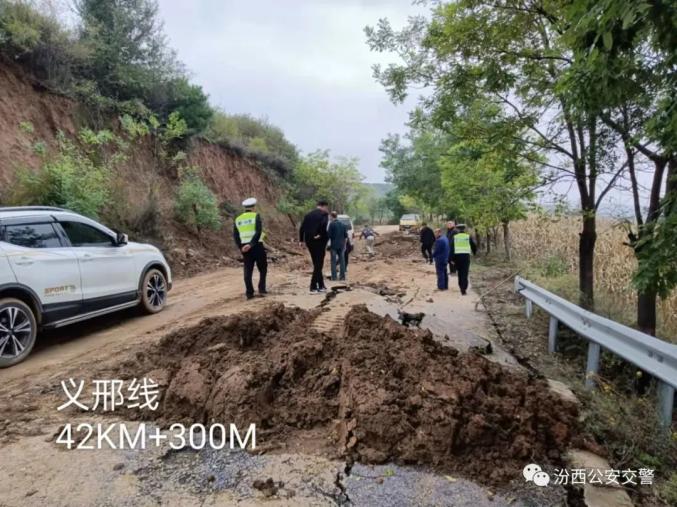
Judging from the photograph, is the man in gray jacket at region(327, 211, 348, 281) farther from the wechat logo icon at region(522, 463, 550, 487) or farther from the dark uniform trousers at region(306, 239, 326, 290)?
the wechat logo icon at region(522, 463, 550, 487)

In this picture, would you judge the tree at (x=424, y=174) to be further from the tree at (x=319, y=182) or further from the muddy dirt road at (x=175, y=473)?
the muddy dirt road at (x=175, y=473)

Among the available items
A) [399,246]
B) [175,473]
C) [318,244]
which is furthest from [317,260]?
[399,246]

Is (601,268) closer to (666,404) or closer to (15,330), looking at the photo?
(666,404)

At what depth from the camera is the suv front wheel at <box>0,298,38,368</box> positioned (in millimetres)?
4859

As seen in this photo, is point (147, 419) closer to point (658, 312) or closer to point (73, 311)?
point (73, 311)

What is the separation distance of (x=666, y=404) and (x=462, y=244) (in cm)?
686

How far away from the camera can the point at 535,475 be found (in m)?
Answer: 2.82

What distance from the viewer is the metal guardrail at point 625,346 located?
3463mm

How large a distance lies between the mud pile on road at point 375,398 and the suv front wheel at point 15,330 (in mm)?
1489

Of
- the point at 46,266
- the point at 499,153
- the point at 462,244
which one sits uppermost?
the point at 499,153

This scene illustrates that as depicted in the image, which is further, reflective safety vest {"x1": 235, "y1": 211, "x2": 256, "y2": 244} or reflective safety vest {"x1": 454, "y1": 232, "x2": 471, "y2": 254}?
reflective safety vest {"x1": 454, "y1": 232, "x2": 471, "y2": 254}

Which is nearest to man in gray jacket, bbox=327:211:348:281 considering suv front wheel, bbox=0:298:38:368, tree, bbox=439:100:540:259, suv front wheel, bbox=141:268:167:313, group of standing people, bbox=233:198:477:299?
group of standing people, bbox=233:198:477:299

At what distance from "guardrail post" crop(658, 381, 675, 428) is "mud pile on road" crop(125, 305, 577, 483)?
2.15 ft

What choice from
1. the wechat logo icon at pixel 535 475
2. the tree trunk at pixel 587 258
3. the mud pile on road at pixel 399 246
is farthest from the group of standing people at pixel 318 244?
the mud pile on road at pixel 399 246
